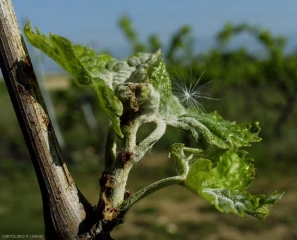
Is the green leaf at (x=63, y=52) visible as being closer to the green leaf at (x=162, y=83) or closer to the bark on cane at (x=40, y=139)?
the bark on cane at (x=40, y=139)

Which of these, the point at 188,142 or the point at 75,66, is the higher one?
the point at 75,66

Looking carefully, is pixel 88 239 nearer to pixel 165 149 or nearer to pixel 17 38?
pixel 17 38

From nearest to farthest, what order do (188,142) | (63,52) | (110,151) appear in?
(63,52)
(110,151)
(188,142)

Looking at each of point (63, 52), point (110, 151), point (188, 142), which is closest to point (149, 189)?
point (110, 151)

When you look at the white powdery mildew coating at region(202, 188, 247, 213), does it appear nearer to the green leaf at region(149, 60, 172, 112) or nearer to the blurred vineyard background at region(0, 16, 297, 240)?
the green leaf at region(149, 60, 172, 112)

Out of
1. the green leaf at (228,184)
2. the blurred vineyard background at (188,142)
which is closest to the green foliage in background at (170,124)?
the green leaf at (228,184)

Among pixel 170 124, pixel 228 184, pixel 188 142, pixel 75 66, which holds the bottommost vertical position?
pixel 188 142

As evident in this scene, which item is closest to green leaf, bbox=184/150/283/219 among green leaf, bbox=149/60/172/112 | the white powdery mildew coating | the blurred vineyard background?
the white powdery mildew coating

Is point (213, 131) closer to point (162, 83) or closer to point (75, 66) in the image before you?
point (162, 83)

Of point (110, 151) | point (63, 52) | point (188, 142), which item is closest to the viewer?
point (63, 52)
